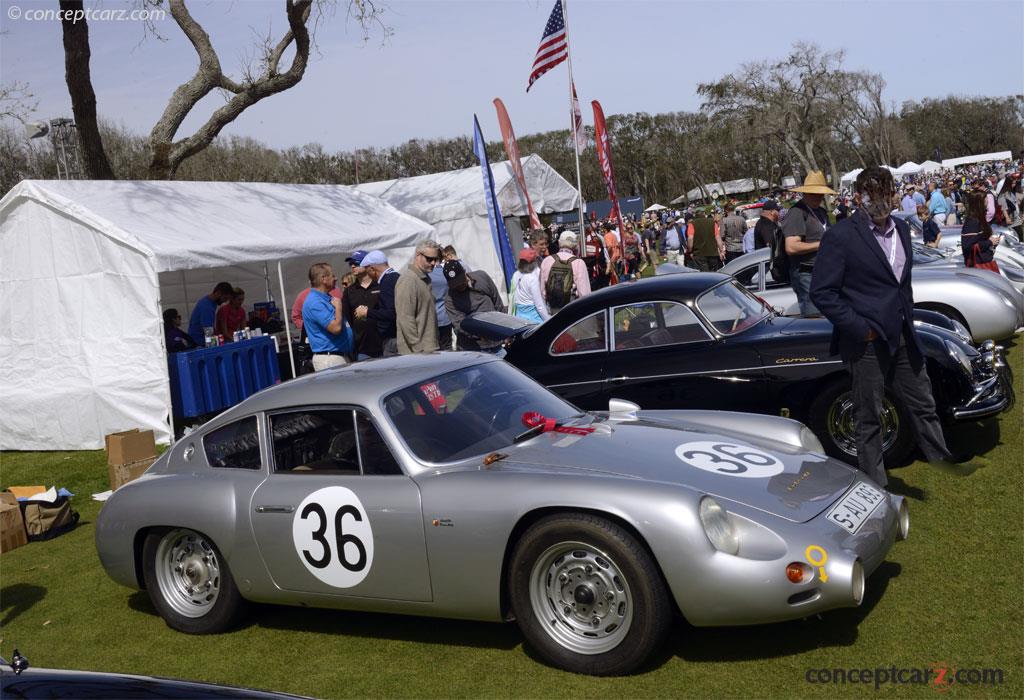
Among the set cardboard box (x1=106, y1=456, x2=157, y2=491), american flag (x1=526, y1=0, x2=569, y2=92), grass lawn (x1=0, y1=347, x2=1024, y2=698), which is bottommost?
grass lawn (x1=0, y1=347, x2=1024, y2=698)

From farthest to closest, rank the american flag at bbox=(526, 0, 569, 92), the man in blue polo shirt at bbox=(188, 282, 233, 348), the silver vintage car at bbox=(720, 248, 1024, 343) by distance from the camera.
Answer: the american flag at bbox=(526, 0, 569, 92) → the man in blue polo shirt at bbox=(188, 282, 233, 348) → the silver vintage car at bbox=(720, 248, 1024, 343)

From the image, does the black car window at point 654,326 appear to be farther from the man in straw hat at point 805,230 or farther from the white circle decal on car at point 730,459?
the white circle decal on car at point 730,459

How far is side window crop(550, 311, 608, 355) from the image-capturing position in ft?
23.6

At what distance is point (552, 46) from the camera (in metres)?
18.3

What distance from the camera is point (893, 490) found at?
6.13 meters

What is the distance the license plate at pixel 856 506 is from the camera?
13.2ft

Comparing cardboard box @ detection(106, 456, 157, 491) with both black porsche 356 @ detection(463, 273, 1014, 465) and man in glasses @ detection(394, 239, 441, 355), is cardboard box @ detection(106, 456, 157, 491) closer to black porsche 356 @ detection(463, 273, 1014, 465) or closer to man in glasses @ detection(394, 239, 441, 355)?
man in glasses @ detection(394, 239, 441, 355)

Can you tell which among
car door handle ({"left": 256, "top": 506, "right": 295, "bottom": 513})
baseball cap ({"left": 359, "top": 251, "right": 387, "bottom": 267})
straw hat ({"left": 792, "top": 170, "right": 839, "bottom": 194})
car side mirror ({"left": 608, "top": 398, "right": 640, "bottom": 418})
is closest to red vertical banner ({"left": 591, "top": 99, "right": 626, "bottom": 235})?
baseball cap ({"left": 359, "top": 251, "right": 387, "bottom": 267})

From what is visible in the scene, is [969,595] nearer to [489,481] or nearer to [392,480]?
[489,481]

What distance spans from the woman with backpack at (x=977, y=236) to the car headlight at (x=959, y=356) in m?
5.54

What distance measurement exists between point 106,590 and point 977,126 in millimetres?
97389

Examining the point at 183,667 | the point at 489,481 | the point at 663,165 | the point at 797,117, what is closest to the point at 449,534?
the point at 489,481

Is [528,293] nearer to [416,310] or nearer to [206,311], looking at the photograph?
[416,310]

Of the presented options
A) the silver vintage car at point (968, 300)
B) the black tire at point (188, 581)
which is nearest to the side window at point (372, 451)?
the black tire at point (188, 581)
